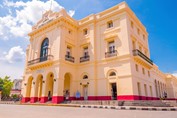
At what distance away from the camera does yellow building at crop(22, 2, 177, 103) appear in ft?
56.0

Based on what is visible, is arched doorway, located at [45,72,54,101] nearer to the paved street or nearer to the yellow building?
the yellow building

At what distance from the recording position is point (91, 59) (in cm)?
1958

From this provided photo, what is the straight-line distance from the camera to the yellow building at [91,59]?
17062 mm

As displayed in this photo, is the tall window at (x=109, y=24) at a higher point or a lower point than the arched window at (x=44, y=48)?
higher

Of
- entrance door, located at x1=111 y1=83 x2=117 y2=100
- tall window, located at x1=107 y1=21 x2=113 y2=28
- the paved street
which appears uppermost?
tall window, located at x1=107 y1=21 x2=113 y2=28

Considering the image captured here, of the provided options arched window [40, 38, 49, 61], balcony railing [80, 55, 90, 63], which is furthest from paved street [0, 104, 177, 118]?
arched window [40, 38, 49, 61]

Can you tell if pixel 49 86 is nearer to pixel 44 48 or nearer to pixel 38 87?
pixel 38 87

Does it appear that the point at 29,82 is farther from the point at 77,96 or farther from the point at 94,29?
the point at 94,29

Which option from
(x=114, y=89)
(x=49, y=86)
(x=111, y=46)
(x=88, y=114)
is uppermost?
(x=111, y=46)

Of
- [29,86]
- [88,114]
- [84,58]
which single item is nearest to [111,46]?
[84,58]

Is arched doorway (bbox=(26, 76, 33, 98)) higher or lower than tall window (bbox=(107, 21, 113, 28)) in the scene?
lower

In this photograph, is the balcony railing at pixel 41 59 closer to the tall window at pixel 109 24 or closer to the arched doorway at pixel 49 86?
the arched doorway at pixel 49 86

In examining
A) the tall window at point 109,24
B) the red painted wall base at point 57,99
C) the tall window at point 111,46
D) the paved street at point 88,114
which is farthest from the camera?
the tall window at point 109,24

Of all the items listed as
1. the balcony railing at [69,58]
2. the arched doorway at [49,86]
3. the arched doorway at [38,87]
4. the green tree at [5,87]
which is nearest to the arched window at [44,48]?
the arched doorway at [38,87]
